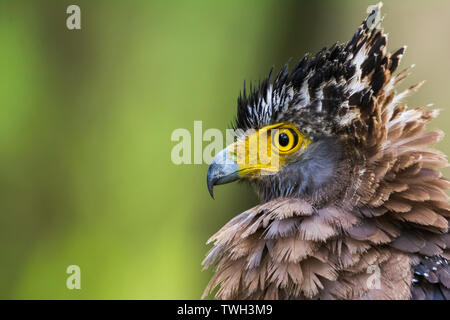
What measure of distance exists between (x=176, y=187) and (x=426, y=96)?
12.2ft

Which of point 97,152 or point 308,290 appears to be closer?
point 308,290

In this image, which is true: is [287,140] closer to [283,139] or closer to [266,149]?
[283,139]

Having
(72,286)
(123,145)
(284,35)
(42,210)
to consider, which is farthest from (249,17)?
(72,286)

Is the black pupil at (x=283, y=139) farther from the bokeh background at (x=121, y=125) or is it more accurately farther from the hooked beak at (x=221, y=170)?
the bokeh background at (x=121, y=125)

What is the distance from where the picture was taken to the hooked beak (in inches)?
146

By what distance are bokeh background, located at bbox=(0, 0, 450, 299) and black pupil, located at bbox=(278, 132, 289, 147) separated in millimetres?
3468

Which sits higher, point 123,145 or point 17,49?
point 17,49

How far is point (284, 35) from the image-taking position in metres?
7.34

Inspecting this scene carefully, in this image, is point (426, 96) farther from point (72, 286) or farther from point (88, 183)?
point (72, 286)

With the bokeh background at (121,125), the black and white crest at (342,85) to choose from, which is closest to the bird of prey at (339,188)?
the black and white crest at (342,85)

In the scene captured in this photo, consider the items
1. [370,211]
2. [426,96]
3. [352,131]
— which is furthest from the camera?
[426,96]

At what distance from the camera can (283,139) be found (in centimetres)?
366

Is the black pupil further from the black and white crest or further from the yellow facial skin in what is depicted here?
the black and white crest
